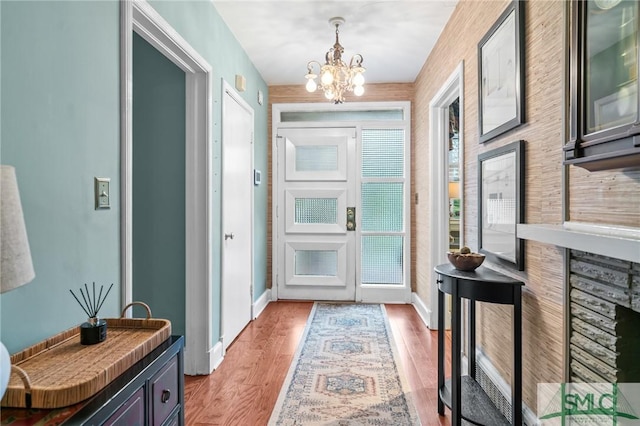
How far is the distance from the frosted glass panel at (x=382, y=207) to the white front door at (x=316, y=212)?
0.18 metres

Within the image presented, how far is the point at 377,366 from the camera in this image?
281 cm

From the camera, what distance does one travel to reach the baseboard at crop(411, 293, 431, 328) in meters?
3.78

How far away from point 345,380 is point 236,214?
163 cm

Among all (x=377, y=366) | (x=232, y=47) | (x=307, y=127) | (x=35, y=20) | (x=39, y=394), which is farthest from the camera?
(x=307, y=127)

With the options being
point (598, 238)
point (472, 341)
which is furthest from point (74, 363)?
point (472, 341)

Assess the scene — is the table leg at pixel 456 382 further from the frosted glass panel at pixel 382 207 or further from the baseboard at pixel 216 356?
the frosted glass panel at pixel 382 207

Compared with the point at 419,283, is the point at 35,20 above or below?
above

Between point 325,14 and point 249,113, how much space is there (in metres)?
1.25

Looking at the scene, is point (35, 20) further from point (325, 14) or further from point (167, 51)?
point (325, 14)

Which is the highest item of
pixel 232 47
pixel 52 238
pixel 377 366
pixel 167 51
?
pixel 232 47

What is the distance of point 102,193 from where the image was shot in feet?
5.07

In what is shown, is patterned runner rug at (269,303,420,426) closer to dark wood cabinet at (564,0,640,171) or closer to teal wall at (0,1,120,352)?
teal wall at (0,1,120,352)

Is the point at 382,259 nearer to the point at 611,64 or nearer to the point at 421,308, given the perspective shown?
the point at 421,308

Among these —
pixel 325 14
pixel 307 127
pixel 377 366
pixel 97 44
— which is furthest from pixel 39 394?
pixel 307 127
